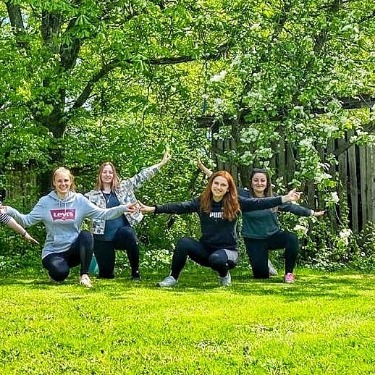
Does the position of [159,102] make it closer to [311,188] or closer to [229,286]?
[311,188]

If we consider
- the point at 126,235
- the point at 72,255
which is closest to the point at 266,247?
the point at 126,235

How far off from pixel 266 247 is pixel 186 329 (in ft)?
11.1

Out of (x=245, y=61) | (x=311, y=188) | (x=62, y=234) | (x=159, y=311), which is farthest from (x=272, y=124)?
(x=159, y=311)

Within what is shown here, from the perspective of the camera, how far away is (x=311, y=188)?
405 inches

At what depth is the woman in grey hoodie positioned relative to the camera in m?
7.57

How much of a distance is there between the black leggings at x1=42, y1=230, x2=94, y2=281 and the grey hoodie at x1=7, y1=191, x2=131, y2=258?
0.07 meters

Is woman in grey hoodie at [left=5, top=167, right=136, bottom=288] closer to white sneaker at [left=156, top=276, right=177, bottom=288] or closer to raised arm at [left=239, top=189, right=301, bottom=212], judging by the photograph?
white sneaker at [left=156, top=276, right=177, bottom=288]

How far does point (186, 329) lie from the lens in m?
5.05

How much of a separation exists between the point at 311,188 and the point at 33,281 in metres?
4.31

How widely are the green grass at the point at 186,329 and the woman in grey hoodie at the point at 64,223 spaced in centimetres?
28

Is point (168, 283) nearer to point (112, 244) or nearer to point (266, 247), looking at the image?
point (112, 244)

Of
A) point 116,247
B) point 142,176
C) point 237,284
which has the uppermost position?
point 142,176

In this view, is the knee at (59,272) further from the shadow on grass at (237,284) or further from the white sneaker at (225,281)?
the white sneaker at (225,281)

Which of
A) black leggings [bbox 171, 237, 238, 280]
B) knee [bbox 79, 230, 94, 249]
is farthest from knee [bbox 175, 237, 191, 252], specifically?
knee [bbox 79, 230, 94, 249]
